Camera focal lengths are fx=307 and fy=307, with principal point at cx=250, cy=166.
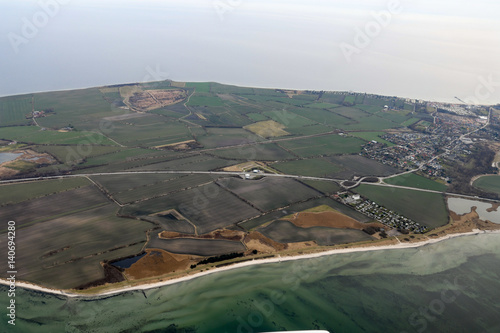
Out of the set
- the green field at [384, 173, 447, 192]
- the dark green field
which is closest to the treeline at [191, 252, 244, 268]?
the dark green field

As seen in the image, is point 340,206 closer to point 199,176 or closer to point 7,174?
point 199,176

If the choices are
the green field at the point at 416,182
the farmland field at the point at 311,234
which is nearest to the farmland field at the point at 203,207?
the farmland field at the point at 311,234

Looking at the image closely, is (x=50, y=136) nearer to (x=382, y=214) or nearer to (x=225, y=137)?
(x=225, y=137)

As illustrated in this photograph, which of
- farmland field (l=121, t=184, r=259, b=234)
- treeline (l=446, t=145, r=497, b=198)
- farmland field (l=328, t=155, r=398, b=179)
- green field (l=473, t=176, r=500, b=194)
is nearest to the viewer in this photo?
farmland field (l=121, t=184, r=259, b=234)

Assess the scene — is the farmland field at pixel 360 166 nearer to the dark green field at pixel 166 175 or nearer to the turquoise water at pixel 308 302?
the dark green field at pixel 166 175

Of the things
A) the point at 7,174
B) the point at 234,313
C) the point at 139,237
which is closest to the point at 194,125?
the point at 7,174

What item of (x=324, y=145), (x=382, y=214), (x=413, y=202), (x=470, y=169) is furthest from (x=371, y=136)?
(x=382, y=214)

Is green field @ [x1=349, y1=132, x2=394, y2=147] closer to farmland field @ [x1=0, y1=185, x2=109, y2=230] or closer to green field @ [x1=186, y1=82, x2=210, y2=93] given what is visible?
green field @ [x1=186, y1=82, x2=210, y2=93]
